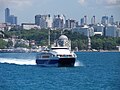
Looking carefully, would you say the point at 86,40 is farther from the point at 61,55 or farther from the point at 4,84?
the point at 4,84

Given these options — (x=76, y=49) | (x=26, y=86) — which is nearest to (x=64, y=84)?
(x=26, y=86)

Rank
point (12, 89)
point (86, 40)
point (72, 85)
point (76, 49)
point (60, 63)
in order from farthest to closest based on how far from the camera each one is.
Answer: point (86, 40) < point (76, 49) < point (60, 63) < point (72, 85) < point (12, 89)

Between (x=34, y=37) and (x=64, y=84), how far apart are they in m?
152

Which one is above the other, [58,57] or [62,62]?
[58,57]

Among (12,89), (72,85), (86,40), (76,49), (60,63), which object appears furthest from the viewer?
(86,40)

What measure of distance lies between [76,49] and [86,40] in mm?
13445

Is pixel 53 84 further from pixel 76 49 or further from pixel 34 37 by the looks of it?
pixel 34 37

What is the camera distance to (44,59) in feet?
Result: 246

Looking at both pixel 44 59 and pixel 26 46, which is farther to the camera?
pixel 26 46

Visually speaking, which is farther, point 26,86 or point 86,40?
point 86,40

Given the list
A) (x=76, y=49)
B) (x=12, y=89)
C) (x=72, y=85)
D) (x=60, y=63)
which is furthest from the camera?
(x=76, y=49)

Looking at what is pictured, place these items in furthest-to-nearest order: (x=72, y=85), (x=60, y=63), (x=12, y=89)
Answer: (x=60, y=63)
(x=72, y=85)
(x=12, y=89)

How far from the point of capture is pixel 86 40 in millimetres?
196250

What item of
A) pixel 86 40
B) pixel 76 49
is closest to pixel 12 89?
pixel 76 49
